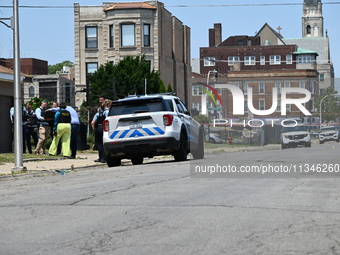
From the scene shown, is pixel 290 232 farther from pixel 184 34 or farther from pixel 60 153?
pixel 184 34

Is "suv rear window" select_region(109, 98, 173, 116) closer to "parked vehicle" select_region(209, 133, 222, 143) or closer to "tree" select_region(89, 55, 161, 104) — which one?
"parked vehicle" select_region(209, 133, 222, 143)

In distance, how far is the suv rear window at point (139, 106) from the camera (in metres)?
19.5

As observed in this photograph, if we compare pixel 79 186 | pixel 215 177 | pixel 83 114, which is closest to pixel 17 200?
pixel 79 186

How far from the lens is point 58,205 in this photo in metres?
10.2

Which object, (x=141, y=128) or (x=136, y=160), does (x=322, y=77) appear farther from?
(x=141, y=128)

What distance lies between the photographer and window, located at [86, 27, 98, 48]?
65500 mm

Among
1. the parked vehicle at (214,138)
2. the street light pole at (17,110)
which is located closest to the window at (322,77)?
the parked vehicle at (214,138)

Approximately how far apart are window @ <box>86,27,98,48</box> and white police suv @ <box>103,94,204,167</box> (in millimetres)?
46638

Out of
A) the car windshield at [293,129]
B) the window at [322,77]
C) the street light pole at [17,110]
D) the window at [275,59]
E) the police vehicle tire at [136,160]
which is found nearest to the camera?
the street light pole at [17,110]

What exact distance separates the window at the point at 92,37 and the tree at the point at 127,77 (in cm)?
563

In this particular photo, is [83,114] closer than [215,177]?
No

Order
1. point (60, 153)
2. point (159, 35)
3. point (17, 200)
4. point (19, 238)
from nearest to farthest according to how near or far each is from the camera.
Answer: point (19, 238), point (17, 200), point (60, 153), point (159, 35)

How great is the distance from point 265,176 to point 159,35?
50.5 meters

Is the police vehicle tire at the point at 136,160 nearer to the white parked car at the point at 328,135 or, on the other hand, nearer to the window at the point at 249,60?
the white parked car at the point at 328,135
